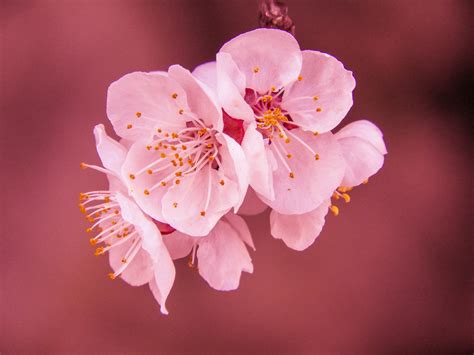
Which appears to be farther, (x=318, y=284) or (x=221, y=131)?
(x=318, y=284)

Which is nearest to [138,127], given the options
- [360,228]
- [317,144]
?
[317,144]

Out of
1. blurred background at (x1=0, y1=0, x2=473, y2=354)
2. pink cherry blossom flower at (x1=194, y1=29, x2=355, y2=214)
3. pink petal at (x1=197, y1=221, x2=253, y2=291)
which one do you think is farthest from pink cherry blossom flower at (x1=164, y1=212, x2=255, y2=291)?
blurred background at (x1=0, y1=0, x2=473, y2=354)

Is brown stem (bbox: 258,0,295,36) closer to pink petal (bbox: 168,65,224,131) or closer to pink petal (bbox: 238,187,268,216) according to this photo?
pink petal (bbox: 168,65,224,131)

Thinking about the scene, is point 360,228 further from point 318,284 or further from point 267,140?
point 267,140

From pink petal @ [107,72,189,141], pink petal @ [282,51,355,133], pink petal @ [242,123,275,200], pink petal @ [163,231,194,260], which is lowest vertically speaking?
pink petal @ [163,231,194,260]

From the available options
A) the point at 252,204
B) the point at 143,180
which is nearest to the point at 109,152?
the point at 143,180

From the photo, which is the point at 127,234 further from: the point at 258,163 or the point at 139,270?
the point at 258,163
